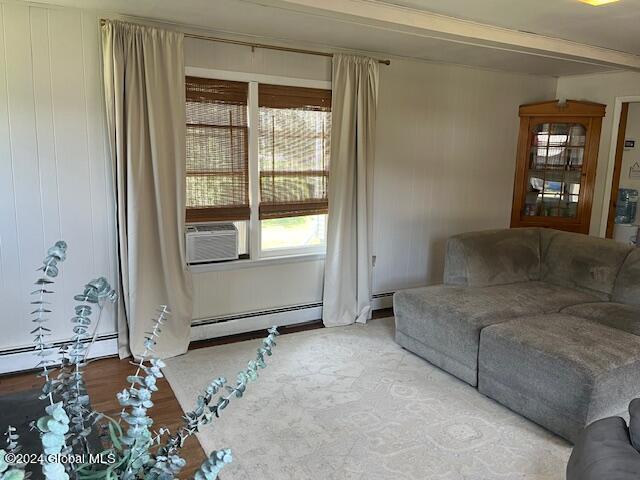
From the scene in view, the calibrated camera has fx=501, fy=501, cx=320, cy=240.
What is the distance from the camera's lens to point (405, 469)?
2.42m

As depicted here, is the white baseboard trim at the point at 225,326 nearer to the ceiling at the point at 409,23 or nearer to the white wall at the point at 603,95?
the ceiling at the point at 409,23

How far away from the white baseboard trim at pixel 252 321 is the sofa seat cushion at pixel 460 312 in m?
0.92

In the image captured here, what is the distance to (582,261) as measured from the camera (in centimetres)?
397

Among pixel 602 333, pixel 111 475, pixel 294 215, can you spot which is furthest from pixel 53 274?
pixel 294 215

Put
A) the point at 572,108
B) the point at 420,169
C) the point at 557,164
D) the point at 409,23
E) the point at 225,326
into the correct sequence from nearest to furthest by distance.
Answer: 1. the point at 409,23
2. the point at 225,326
3. the point at 420,169
4. the point at 572,108
5. the point at 557,164

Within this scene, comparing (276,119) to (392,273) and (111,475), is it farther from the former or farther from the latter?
(111,475)

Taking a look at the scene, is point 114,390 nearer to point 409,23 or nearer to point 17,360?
point 17,360

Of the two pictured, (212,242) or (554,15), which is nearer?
(554,15)

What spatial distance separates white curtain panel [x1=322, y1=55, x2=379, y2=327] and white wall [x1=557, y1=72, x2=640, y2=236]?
2632 mm

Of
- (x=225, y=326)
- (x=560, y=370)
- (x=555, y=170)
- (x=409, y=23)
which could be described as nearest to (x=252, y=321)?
(x=225, y=326)

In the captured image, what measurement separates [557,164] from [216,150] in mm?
3745

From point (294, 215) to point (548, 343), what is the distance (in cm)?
225

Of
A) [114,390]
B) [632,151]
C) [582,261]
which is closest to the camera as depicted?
[114,390]

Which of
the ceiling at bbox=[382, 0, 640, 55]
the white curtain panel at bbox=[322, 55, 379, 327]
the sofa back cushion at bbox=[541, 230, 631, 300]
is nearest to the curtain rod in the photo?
the white curtain panel at bbox=[322, 55, 379, 327]
